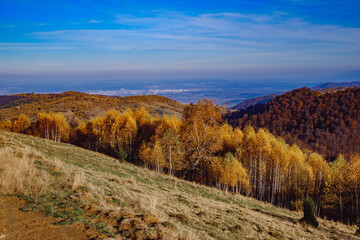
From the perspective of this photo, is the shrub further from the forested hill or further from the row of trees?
the forested hill

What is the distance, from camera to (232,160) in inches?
1737

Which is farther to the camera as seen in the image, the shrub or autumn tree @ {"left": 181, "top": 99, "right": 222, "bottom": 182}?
autumn tree @ {"left": 181, "top": 99, "right": 222, "bottom": 182}

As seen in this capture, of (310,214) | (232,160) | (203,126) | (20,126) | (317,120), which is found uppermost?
(203,126)

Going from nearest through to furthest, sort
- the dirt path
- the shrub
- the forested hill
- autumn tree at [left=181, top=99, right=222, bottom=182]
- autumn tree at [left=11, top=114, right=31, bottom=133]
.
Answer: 1. the dirt path
2. the shrub
3. autumn tree at [left=181, top=99, right=222, bottom=182]
4. autumn tree at [left=11, top=114, right=31, bottom=133]
5. the forested hill

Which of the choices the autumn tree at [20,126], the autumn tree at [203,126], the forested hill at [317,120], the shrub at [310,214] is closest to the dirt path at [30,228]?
the shrub at [310,214]

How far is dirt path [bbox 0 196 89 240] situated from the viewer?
629 cm

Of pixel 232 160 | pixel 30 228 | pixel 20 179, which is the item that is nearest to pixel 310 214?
pixel 232 160

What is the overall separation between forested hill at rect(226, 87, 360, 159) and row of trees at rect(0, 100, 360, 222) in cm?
8859

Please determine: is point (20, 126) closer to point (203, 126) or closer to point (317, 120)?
point (203, 126)

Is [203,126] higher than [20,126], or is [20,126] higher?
[203,126]

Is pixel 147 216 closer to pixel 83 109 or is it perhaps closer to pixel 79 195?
pixel 79 195

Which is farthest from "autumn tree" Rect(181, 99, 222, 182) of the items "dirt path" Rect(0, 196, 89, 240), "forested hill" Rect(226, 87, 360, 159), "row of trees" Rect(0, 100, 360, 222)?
"forested hill" Rect(226, 87, 360, 159)

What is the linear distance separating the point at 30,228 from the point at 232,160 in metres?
40.4

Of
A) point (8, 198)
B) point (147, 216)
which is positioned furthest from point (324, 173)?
point (8, 198)
